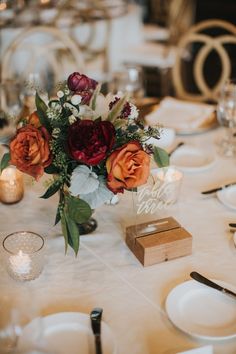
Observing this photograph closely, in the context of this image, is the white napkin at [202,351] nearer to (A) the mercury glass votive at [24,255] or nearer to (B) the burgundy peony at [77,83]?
(A) the mercury glass votive at [24,255]

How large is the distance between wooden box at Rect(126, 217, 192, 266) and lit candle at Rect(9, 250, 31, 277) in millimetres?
276

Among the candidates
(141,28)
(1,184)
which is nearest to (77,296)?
(1,184)

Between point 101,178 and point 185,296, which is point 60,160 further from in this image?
point 185,296

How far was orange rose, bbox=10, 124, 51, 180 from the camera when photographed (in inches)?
48.0

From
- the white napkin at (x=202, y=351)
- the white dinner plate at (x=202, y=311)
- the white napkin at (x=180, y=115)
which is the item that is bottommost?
the white dinner plate at (x=202, y=311)

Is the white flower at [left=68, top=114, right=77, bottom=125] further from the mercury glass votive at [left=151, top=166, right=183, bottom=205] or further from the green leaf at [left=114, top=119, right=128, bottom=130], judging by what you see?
the mercury glass votive at [left=151, top=166, right=183, bottom=205]

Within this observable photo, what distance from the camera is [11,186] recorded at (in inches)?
62.7

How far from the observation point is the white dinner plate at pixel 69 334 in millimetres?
1046

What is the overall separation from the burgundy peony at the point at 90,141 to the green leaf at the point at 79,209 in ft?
0.34

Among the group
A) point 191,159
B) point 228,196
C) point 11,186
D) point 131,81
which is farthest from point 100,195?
point 131,81

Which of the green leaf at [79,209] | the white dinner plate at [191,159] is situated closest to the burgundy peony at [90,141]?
the green leaf at [79,209]

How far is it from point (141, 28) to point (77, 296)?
381 cm

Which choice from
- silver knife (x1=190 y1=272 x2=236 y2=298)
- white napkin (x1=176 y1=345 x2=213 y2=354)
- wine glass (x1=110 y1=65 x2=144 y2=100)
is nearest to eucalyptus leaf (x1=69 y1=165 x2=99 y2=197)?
silver knife (x1=190 y1=272 x2=236 y2=298)

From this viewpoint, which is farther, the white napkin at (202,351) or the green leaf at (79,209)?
the green leaf at (79,209)
